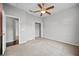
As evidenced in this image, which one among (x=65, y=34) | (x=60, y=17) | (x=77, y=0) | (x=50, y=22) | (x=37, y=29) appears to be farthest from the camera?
(x=37, y=29)

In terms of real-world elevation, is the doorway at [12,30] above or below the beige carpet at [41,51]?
above

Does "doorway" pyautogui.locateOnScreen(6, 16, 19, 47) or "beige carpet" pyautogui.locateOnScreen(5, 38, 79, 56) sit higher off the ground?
"doorway" pyautogui.locateOnScreen(6, 16, 19, 47)

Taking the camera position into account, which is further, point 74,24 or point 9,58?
point 74,24

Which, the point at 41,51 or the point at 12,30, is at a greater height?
the point at 12,30

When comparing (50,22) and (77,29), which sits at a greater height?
(50,22)

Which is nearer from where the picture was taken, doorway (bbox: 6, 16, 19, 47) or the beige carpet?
the beige carpet

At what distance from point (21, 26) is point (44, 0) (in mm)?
1901

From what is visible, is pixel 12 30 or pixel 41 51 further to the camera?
pixel 12 30

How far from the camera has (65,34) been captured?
10.5 ft

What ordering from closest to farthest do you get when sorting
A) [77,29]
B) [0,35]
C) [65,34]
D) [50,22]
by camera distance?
[0,35]
[77,29]
[65,34]
[50,22]

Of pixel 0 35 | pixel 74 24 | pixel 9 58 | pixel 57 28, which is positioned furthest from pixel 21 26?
pixel 74 24

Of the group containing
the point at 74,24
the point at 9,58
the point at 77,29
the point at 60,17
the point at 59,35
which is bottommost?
the point at 9,58

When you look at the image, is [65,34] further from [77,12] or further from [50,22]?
[50,22]

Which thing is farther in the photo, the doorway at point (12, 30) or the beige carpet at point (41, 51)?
the doorway at point (12, 30)
